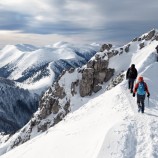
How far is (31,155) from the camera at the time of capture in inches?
1123

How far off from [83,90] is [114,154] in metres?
80.6

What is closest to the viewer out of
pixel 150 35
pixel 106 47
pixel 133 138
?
pixel 133 138

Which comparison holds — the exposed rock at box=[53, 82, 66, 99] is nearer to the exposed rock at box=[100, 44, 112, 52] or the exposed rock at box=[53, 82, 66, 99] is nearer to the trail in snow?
the exposed rock at box=[100, 44, 112, 52]

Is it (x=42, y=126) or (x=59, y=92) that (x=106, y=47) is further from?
(x=42, y=126)

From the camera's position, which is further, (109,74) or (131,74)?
(109,74)

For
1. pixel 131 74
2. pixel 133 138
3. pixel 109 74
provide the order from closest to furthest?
pixel 133 138 → pixel 131 74 → pixel 109 74

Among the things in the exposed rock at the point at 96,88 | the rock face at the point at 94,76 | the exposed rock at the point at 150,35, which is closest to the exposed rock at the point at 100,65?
the rock face at the point at 94,76

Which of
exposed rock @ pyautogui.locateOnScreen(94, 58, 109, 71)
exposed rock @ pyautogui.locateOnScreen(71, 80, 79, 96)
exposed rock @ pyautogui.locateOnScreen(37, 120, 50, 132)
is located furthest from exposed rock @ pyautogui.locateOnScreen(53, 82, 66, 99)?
exposed rock @ pyautogui.locateOnScreen(94, 58, 109, 71)

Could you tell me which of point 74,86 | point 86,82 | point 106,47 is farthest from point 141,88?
point 106,47

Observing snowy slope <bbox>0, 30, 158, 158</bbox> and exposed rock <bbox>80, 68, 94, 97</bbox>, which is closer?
snowy slope <bbox>0, 30, 158, 158</bbox>

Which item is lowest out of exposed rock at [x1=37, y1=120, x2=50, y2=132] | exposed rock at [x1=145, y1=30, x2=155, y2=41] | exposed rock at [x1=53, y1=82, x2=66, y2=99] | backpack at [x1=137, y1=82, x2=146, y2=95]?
exposed rock at [x1=37, y1=120, x2=50, y2=132]

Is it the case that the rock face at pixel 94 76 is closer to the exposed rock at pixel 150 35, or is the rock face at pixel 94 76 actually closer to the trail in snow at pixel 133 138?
the exposed rock at pixel 150 35

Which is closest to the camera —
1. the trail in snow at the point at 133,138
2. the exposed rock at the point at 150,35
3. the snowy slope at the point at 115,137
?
the trail in snow at the point at 133,138

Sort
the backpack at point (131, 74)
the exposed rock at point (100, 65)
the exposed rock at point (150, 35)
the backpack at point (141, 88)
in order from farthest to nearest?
1. the exposed rock at point (150, 35)
2. the exposed rock at point (100, 65)
3. the backpack at point (131, 74)
4. the backpack at point (141, 88)
